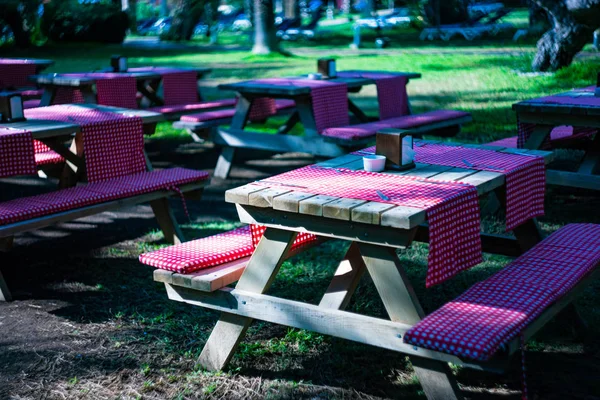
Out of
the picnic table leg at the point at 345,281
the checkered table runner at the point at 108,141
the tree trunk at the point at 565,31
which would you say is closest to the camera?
the picnic table leg at the point at 345,281

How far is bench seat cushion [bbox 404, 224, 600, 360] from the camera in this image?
8.45ft

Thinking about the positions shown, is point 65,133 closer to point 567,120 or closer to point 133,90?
point 133,90

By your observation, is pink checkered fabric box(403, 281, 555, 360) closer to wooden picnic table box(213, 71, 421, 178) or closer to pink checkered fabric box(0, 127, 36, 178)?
pink checkered fabric box(0, 127, 36, 178)

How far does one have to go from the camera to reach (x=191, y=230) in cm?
554

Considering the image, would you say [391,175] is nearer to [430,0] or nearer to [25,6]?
[25,6]

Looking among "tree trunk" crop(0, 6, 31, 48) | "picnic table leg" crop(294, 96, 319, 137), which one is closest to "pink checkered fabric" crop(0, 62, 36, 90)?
"picnic table leg" crop(294, 96, 319, 137)

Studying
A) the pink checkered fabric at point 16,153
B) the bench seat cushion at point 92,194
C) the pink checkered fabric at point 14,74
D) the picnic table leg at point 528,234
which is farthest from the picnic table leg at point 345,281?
the pink checkered fabric at point 14,74

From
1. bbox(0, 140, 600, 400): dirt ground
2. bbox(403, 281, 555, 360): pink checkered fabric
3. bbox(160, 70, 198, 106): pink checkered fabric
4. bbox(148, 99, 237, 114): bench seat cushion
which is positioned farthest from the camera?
bbox(160, 70, 198, 106): pink checkered fabric

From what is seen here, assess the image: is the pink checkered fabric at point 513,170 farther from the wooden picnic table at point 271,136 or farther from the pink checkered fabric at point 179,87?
the pink checkered fabric at point 179,87

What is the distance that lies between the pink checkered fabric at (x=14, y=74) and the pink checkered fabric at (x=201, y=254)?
5.58m

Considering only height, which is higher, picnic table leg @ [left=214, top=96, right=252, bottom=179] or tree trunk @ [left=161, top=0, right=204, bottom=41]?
picnic table leg @ [left=214, top=96, right=252, bottom=179]

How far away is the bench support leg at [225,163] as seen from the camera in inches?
280

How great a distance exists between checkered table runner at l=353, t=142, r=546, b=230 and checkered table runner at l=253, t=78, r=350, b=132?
9.03 ft

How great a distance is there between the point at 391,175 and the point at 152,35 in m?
27.3
